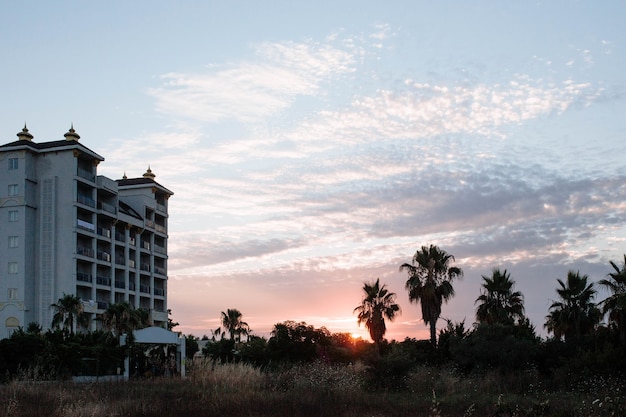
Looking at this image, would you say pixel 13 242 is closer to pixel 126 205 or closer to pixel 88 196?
pixel 88 196

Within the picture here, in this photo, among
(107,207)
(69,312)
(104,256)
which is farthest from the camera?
(107,207)

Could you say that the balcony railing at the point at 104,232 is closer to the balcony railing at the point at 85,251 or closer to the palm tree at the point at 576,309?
the balcony railing at the point at 85,251

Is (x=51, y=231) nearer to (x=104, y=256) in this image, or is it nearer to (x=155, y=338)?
(x=104, y=256)

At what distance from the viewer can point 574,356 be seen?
37812mm

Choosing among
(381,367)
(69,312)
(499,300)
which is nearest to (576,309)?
(499,300)

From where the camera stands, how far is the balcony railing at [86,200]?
237 ft

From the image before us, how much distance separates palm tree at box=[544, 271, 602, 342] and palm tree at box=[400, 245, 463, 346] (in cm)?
756

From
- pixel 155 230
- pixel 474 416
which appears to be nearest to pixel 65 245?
pixel 155 230

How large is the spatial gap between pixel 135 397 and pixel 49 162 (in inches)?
2148

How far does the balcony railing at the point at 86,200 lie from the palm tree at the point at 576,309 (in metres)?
45.6

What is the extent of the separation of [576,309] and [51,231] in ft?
157

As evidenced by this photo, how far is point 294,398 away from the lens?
21.7 m

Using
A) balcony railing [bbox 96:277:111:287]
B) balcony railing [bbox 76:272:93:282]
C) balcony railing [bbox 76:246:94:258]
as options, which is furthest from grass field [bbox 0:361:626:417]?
balcony railing [bbox 96:277:111:287]

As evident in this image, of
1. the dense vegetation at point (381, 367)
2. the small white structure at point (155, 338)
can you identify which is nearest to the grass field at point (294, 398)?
the dense vegetation at point (381, 367)
